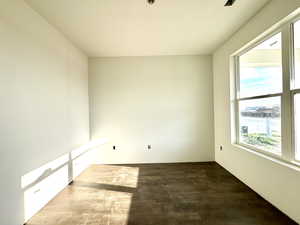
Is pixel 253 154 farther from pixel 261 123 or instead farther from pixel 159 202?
pixel 159 202

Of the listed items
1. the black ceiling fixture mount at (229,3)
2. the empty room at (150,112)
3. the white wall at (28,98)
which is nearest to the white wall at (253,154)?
the empty room at (150,112)

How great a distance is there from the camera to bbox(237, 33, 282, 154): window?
2482mm

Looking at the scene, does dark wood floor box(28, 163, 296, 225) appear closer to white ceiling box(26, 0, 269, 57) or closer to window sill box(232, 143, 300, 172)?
window sill box(232, 143, 300, 172)

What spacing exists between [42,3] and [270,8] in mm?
2981

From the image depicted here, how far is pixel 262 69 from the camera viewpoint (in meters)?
2.82

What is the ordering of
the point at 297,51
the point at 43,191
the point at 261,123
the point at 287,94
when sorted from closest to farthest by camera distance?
the point at 297,51
the point at 287,94
the point at 43,191
the point at 261,123

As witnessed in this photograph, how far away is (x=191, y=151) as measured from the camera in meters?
4.64

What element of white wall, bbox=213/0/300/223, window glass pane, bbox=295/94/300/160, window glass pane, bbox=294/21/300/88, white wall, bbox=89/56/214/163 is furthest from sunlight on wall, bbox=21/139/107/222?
window glass pane, bbox=294/21/300/88

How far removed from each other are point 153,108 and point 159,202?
244 centimetres

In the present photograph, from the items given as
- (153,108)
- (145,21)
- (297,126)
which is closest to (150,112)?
(153,108)

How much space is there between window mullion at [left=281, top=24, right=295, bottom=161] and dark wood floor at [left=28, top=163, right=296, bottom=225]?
0.85 metres

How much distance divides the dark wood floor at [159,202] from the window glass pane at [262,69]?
5.45 feet

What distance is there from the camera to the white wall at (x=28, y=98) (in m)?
1.92

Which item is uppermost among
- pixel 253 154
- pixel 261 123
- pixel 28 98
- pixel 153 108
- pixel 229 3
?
pixel 229 3
